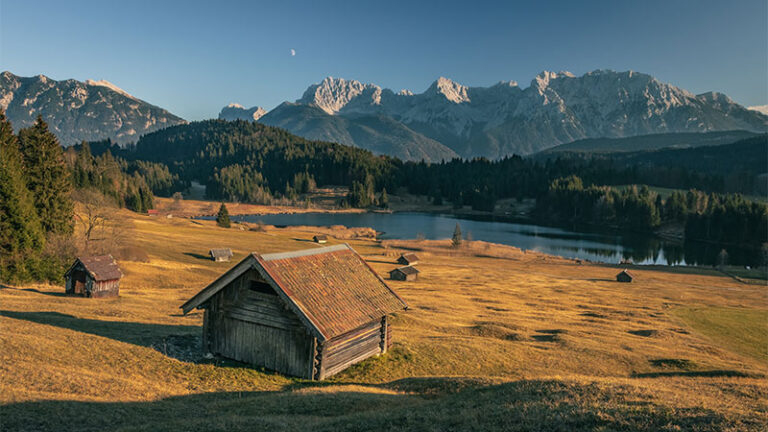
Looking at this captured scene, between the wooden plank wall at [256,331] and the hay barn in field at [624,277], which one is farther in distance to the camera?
the hay barn in field at [624,277]

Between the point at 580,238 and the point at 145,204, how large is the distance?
175 metres

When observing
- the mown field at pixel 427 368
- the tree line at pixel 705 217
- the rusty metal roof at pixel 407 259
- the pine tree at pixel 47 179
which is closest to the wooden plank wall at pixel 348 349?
the mown field at pixel 427 368

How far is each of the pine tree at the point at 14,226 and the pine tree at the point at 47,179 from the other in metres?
5.31

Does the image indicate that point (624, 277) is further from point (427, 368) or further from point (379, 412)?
point (379, 412)

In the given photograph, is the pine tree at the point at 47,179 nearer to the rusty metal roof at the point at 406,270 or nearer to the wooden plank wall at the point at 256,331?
the wooden plank wall at the point at 256,331

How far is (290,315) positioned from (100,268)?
31.7m

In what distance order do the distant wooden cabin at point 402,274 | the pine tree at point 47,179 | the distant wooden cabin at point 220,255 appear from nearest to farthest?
the pine tree at point 47,179
the distant wooden cabin at point 402,274
the distant wooden cabin at point 220,255

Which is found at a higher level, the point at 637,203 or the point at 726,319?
the point at 637,203

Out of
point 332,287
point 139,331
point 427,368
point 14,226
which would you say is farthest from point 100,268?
point 427,368

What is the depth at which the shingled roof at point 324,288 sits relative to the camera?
23859 millimetres

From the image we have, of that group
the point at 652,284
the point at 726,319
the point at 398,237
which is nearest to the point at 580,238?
the point at 398,237

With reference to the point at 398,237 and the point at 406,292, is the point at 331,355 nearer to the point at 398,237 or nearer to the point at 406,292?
the point at 406,292

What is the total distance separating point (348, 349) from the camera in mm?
26625

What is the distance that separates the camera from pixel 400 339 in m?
33.5
